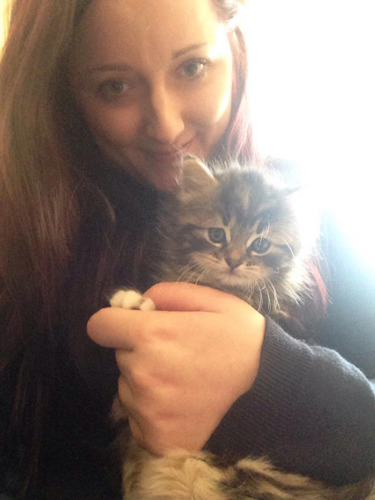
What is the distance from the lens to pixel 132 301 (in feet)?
3.03

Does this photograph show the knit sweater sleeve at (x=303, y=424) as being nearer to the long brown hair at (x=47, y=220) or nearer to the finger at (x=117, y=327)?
the finger at (x=117, y=327)

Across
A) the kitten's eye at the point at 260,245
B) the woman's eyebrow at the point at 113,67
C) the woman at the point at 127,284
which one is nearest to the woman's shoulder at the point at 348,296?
the woman at the point at 127,284

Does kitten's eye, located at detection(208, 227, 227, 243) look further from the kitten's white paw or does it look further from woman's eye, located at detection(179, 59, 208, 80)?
woman's eye, located at detection(179, 59, 208, 80)

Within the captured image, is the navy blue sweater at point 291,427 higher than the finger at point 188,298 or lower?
lower

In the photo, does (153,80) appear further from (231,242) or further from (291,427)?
(291,427)

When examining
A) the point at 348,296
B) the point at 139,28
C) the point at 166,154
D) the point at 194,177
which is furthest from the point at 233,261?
the point at 139,28

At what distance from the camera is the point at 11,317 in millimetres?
1108

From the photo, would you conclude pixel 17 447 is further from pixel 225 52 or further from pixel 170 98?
pixel 225 52

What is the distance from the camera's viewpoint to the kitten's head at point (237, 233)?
1029 millimetres

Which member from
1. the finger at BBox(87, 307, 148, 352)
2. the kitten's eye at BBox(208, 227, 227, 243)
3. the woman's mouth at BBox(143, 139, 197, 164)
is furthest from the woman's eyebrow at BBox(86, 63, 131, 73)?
the finger at BBox(87, 307, 148, 352)

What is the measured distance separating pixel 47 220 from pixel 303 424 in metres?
0.77

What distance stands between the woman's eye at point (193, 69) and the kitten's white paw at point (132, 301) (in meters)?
0.59

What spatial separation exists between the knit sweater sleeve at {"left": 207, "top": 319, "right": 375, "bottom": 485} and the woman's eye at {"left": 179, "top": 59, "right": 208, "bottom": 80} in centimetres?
74

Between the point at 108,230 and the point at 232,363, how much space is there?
0.52 metres
